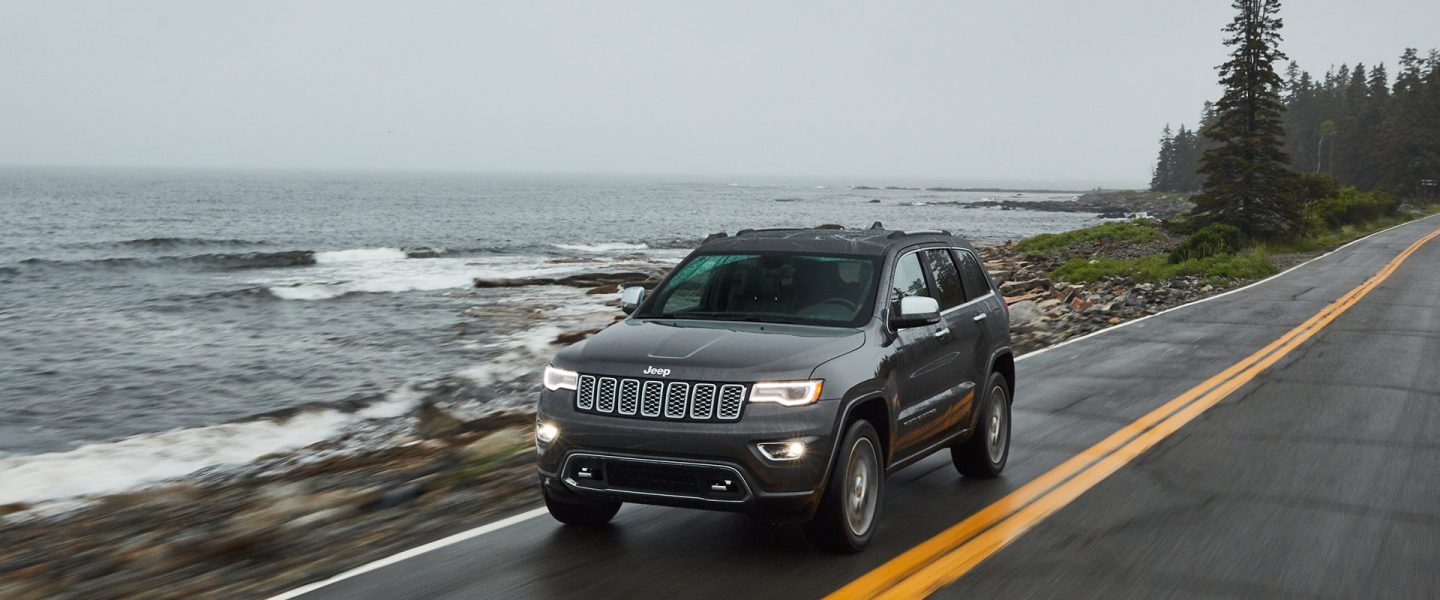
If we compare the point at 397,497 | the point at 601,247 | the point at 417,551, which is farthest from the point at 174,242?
the point at 417,551

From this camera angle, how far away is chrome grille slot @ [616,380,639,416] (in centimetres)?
551

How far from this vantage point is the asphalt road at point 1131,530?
550cm

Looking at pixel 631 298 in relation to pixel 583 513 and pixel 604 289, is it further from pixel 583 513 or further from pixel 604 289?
pixel 604 289

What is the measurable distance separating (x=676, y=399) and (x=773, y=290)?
1.34 m

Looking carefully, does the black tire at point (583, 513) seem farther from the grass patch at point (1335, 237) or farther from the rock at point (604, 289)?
the grass patch at point (1335, 237)

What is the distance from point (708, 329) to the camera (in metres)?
6.10

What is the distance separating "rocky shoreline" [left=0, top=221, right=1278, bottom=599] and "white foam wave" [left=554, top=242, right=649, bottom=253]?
1904 inches

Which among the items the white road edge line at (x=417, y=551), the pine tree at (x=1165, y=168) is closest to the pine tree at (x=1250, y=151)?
the white road edge line at (x=417, y=551)

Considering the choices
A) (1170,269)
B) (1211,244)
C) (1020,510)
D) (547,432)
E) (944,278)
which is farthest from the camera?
(1211,244)

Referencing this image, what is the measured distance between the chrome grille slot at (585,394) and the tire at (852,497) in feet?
3.91

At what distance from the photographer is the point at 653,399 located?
18.0 feet

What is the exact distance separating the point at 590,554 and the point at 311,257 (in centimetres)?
5029

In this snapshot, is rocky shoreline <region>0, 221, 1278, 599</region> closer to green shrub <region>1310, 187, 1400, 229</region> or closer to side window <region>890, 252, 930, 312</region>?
side window <region>890, 252, 930, 312</region>

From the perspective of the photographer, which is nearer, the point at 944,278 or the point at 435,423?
the point at 944,278
